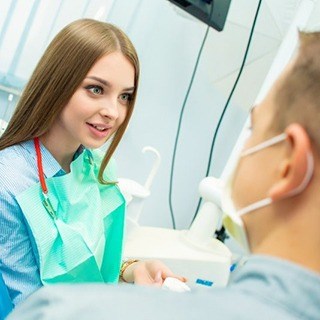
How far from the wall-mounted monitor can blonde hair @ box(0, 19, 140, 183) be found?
0.73 feet

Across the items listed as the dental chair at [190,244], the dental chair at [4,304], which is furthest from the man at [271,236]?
the dental chair at [190,244]

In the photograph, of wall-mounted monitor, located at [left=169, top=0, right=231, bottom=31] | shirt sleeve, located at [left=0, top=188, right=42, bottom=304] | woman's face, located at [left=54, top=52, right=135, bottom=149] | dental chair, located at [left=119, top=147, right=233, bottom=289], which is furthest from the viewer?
dental chair, located at [left=119, top=147, right=233, bottom=289]

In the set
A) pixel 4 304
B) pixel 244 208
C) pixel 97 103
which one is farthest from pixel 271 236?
pixel 97 103

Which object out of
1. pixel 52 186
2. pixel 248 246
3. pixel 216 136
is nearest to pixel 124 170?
pixel 216 136

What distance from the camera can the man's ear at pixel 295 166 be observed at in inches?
17.3

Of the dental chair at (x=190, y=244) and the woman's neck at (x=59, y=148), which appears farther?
the dental chair at (x=190, y=244)

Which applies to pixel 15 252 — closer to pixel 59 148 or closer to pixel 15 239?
pixel 15 239

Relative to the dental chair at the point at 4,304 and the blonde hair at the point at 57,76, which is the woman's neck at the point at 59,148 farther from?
the dental chair at the point at 4,304

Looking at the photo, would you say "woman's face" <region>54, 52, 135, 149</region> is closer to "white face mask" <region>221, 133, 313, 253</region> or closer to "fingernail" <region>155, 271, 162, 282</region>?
"fingernail" <region>155, 271, 162, 282</region>

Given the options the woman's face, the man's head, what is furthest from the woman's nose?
the man's head

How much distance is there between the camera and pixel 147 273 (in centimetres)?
109

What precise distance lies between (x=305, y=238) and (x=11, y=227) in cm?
67

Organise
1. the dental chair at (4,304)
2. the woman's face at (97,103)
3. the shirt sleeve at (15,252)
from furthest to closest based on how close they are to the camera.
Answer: the woman's face at (97,103), the shirt sleeve at (15,252), the dental chair at (4,304)

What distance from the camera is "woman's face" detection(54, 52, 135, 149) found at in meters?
1.00
